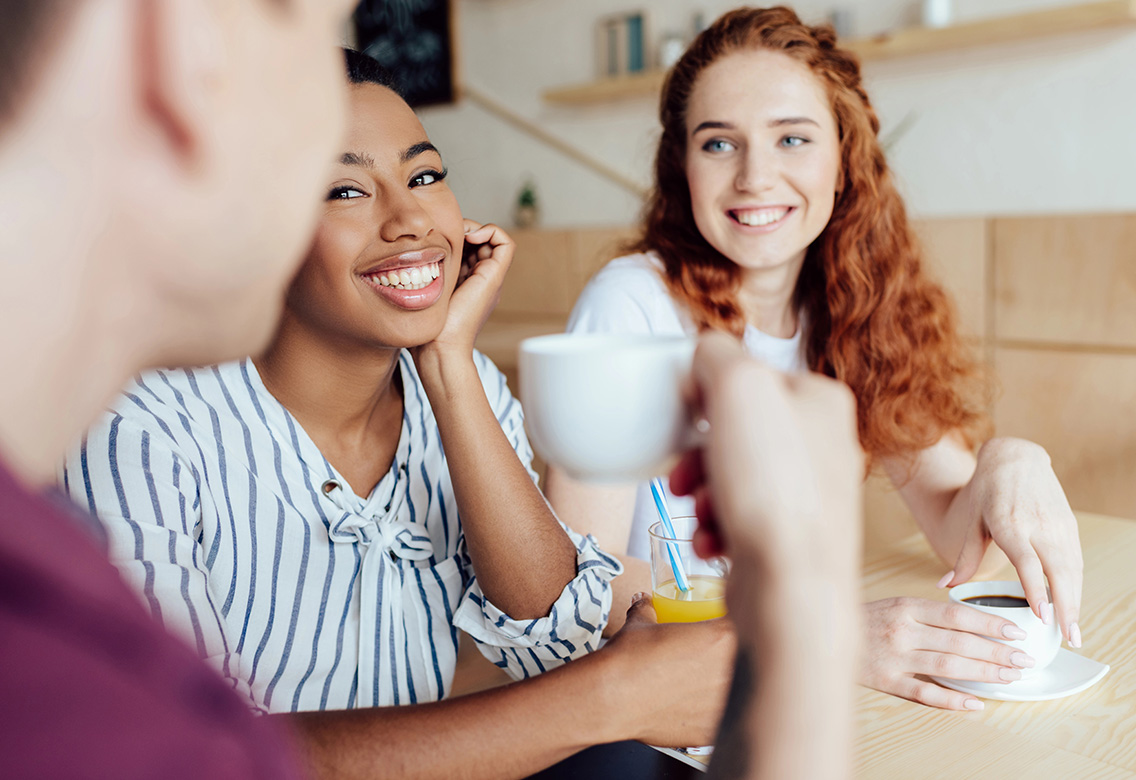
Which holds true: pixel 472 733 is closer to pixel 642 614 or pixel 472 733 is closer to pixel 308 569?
pixel 642 614

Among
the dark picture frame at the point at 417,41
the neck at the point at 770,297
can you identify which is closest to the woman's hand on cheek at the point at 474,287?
the neck at the point at 770,297

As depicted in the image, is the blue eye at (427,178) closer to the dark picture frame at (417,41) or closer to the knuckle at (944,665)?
the knuckle at (944,665)

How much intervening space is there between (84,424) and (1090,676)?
89cm

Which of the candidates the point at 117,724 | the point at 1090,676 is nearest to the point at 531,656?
the point at 1090,676

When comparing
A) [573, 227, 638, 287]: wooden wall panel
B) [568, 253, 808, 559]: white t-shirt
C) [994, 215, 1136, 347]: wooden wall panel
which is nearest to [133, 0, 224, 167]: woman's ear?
[568, 253, 808, 559]: white t-shirt

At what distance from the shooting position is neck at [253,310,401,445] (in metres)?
1.13

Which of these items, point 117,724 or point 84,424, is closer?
point 117,724

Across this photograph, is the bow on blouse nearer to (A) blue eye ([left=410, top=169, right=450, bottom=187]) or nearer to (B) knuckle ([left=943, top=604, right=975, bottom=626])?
(A) blue eye ([left=410, top=169, right=450, bottom=187])

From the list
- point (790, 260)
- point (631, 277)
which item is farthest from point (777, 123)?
point (631, 277)

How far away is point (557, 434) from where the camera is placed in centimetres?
54

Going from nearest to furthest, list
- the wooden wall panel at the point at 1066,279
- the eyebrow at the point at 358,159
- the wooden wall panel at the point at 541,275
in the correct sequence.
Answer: the eyebrow at the point at 358,159, the wooden wall panel at the point at 1066,279, the wooden wall panel at the point at 541,275

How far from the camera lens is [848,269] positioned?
5.52 feet

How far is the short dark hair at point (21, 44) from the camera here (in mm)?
310

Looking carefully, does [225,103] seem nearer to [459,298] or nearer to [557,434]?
[557,434]
